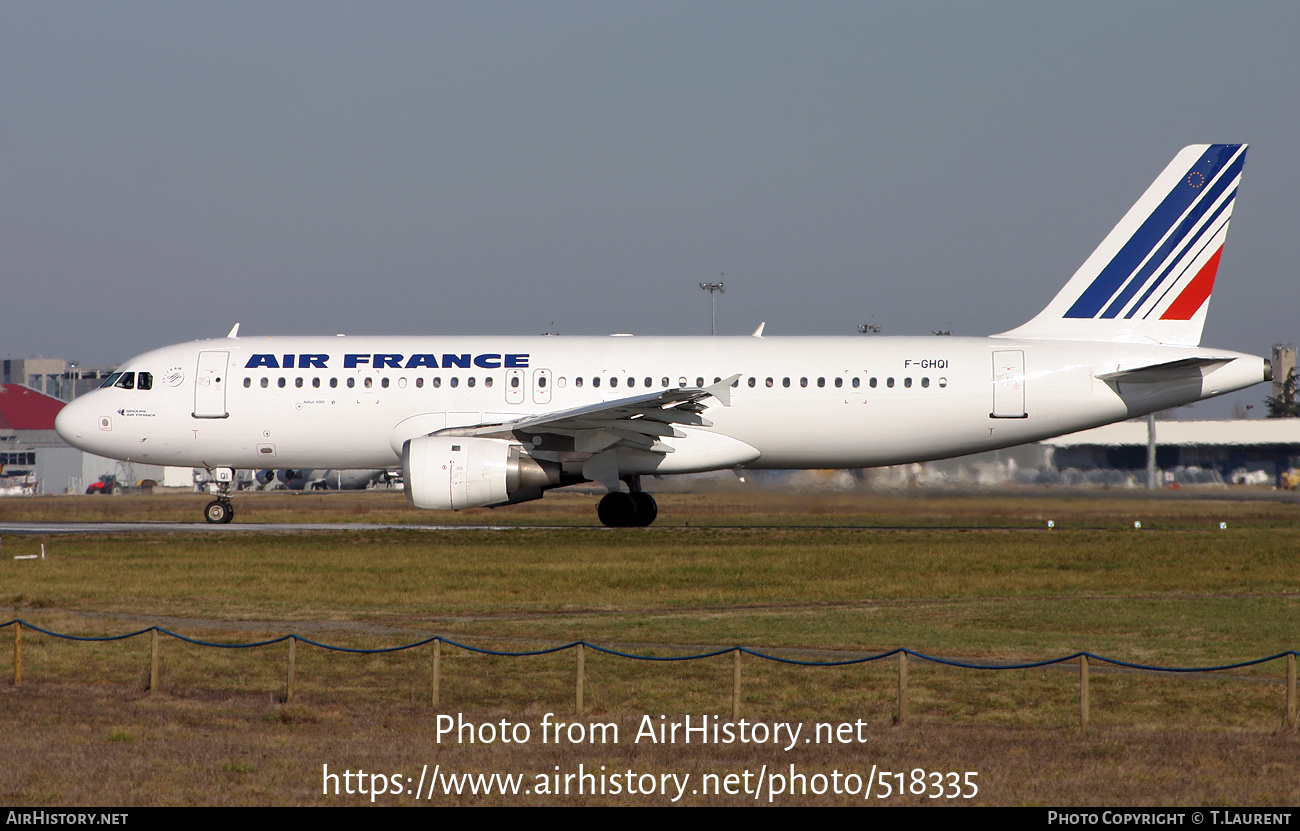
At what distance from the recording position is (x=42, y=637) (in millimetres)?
15539

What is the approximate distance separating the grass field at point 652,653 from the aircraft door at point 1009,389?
2747mm

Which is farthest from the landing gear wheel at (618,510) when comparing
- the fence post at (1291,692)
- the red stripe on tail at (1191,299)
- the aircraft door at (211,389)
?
the fence post at (1291,692)

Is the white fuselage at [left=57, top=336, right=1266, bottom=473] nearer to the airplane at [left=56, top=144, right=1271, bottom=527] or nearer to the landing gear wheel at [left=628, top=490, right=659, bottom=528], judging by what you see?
the airplane at [left=56, top=144, right=1271, bottom=527]

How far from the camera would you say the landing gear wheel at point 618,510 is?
29328 millimetres

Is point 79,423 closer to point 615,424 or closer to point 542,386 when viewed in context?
point 542,386

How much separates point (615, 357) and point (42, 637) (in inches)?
618

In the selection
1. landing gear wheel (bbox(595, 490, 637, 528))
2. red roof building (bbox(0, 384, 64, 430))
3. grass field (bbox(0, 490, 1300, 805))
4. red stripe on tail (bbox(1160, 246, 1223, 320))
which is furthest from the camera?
red roof building (bbox(0, 384, 64, 430))

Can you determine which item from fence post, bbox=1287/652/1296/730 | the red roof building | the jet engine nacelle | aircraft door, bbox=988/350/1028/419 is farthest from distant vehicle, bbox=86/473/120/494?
fence post, bbox=1287/652/1296/730

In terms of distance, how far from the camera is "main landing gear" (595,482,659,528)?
29344 mm

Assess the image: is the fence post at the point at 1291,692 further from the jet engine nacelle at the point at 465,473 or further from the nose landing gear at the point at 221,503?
the nose landing gear at the point at 221,503

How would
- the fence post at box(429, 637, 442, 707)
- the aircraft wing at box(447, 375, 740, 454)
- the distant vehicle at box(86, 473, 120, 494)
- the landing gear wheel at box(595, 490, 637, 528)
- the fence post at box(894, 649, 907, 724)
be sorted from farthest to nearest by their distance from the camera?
the distant vehicle at box(86, 473, 120, 494), the landing gear wheel at box(595, 490, 637, 528), the aircraft wing at box(447, 375, 740, 454), the fence post at box(429, 637, 442, 707), the fence post at box(894, 649, 907, 724)

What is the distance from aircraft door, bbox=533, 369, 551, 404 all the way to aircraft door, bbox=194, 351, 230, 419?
22.7 ft

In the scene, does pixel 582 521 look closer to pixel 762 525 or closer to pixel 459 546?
pixel 762 525
